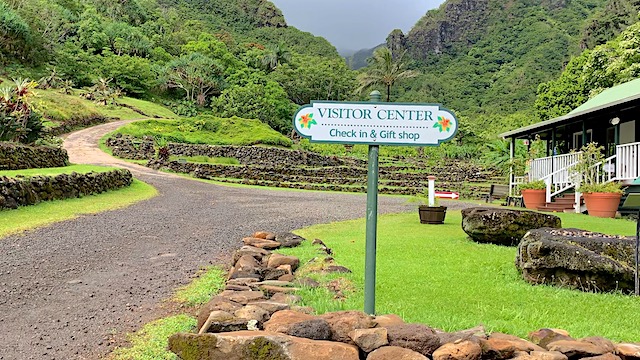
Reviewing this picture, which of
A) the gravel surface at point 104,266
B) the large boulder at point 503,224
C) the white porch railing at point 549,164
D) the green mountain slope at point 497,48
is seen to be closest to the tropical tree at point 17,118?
the gravel surface at point 104,266

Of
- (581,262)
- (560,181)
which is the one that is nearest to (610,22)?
(560,181)

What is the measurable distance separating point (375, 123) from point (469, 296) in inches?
84.9

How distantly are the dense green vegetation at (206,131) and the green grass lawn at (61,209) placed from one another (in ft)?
62.4

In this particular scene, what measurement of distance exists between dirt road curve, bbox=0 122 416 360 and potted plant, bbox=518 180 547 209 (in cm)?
598

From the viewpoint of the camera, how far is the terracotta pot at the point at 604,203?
1294 centimetres

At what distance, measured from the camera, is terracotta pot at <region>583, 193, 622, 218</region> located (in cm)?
1294

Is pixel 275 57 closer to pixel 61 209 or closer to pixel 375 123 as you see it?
pixel 61 209

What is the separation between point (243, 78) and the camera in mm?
66188

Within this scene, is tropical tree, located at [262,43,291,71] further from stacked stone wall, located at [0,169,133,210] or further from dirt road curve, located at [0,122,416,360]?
dirt road curve, located at [0,122,416,360]

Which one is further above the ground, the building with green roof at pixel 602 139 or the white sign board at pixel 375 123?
the building with green roof at pixel 602 139

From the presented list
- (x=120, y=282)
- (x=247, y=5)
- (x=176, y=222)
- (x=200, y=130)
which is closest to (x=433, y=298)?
(x=120, y=282)

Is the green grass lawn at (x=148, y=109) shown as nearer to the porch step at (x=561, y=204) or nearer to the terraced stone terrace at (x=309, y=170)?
the terraced stone terrace at (x=309, y=170)

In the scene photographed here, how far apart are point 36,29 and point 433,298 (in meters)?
61.8

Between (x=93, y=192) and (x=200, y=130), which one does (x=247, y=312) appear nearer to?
(x=93, y=192)
